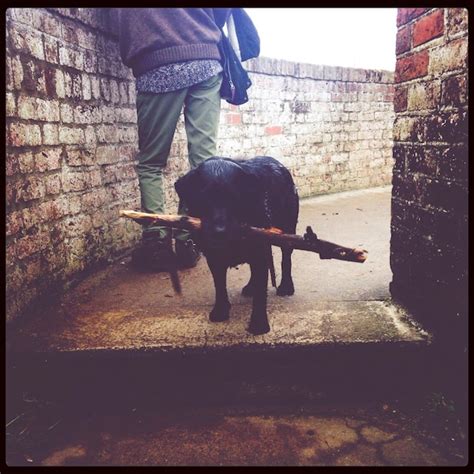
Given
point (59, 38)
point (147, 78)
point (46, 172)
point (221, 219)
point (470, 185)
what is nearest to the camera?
point (470, 185)

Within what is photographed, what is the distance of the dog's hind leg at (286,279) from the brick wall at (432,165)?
0.59 m

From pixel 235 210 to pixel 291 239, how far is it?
0.92 feet

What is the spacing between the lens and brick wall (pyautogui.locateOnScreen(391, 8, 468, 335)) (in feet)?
6.08

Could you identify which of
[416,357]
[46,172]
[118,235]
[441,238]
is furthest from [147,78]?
[416,357]

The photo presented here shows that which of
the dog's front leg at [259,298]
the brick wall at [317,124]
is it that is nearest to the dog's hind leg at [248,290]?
the dog's front leg at [259,298]

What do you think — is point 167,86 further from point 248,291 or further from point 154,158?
point 248,291

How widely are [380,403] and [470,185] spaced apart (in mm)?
1012

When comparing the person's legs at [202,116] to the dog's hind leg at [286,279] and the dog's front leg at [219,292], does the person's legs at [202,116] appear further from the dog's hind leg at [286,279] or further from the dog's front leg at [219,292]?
the dog's front leg at [219,292]

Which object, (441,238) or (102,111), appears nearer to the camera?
(441,238)

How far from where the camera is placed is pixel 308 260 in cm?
352

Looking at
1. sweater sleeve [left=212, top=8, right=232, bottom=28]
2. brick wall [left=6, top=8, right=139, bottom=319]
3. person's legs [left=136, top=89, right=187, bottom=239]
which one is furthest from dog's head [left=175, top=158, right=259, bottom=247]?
sweater sleeve [left=212, top=8, right=232, bottom=28]

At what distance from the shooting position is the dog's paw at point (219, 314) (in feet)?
7.72

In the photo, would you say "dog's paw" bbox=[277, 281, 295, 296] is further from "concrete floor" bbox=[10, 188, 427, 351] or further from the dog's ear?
the dog's ear

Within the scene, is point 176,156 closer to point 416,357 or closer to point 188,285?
point 188,285
